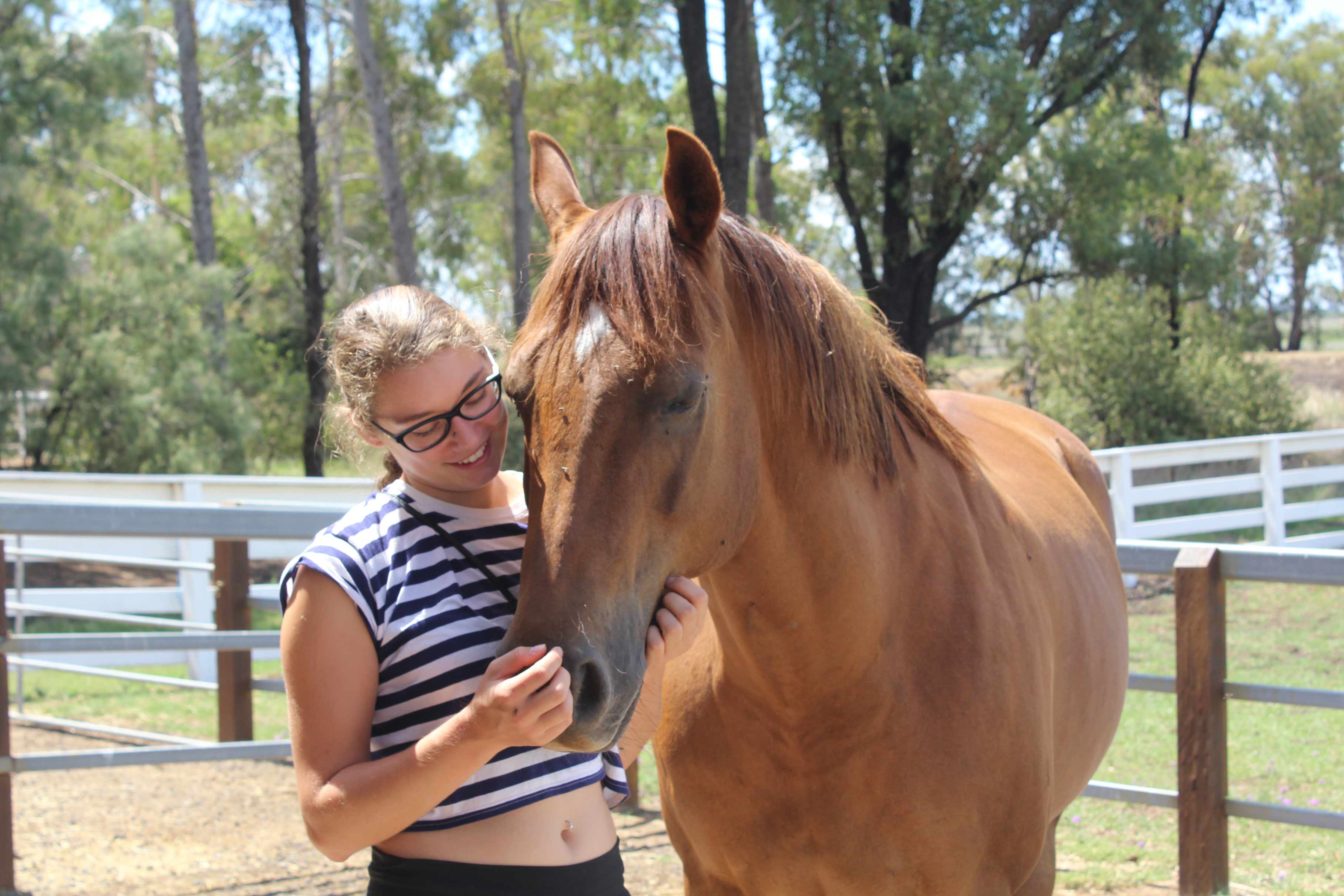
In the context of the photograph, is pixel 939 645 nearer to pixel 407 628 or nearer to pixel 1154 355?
pixel 407 628

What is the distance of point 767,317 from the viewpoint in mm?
1699

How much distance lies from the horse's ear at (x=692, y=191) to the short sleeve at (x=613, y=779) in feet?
2.87

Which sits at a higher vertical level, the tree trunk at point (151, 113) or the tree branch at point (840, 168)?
the tree trunk at point (151, 113)

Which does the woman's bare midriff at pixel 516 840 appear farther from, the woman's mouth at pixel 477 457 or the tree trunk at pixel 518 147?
the tree trunk at pixel 518 147

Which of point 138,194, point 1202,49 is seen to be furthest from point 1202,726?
point 138,194

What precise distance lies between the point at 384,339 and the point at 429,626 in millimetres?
426

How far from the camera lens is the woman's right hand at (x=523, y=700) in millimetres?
1186

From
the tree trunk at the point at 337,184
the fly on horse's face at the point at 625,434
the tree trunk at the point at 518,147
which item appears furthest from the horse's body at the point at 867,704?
the tree trunk at the point at 337,184

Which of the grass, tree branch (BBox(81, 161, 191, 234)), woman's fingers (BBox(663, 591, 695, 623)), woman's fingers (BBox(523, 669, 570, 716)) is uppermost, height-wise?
tree branch (BBox(81, 161, 191, 234))

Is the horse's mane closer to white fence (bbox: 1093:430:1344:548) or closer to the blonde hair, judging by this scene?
the blonde hair

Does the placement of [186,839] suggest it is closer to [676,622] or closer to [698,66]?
[676,622]

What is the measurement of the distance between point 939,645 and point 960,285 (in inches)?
1149

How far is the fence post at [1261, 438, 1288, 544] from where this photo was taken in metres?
10.3

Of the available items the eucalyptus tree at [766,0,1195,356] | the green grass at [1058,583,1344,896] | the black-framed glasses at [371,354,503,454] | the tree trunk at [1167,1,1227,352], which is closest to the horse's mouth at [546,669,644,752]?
the black-framed glasses at [371,354,503,454]
